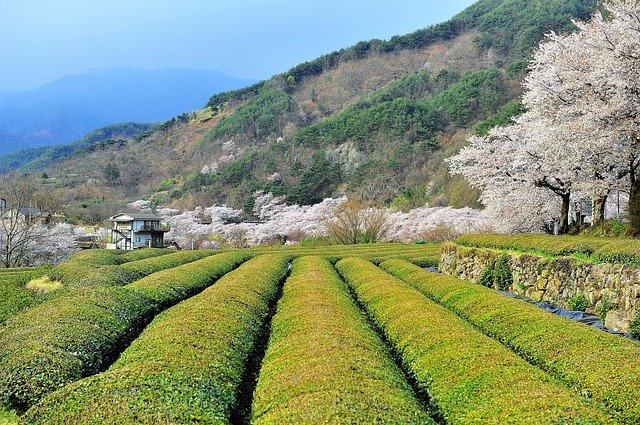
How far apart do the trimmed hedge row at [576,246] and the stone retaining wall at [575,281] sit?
33cm

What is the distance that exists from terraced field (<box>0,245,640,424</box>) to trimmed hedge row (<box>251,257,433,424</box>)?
35 millimetres

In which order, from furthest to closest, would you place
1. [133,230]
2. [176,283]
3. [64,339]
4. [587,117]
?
[133,230] → [176,283] → [587,117] → [64,339]

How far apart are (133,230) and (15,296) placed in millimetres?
51108

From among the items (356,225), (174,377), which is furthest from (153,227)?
(174,377)

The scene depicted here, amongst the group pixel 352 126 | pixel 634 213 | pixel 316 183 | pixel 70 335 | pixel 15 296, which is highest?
pixel 352 126

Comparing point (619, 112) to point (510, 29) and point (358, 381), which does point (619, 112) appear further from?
point (510, 29)

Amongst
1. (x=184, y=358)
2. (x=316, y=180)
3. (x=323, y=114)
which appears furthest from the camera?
(x=323, y=114)

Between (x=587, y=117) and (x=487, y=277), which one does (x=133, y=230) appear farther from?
(x=587, y=117)

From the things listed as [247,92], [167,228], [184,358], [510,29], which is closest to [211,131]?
[247,92]

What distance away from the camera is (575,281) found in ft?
55.4

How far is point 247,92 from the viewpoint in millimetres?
145125

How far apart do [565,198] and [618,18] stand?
938cm

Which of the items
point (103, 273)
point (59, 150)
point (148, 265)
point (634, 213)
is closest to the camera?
point (634, 213)

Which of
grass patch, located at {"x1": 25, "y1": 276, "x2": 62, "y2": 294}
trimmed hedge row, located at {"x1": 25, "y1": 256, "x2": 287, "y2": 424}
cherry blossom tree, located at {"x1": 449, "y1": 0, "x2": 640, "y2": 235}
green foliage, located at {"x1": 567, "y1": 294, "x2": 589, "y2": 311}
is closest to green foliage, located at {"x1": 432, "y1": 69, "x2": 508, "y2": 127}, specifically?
cherry blossom tree, located at {"x1": 449, "y1": 0, "x2": 640, "y2": 235}
